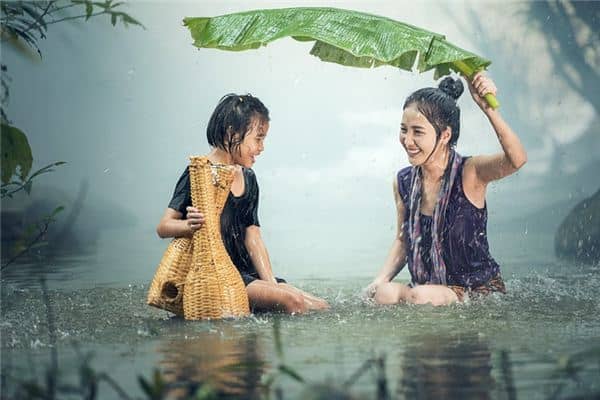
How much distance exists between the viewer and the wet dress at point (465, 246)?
6.62 m

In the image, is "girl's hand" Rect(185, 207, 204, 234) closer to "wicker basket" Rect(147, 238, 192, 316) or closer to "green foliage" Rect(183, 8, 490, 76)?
"wicker basket" Rect(147, 238, 192, 316)

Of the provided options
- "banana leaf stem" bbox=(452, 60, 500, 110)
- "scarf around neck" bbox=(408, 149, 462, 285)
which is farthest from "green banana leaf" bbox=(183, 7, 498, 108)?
"scarf around neck" bbox=(408, 149, 462, 285)

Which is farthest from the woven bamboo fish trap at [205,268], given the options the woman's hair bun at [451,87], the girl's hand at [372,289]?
the woman's hair bun at [451,87]

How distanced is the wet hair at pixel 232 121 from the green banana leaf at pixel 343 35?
31 cm

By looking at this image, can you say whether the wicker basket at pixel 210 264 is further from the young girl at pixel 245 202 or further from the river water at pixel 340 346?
the young girl at pixel 245 202

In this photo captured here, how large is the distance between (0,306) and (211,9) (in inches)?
168

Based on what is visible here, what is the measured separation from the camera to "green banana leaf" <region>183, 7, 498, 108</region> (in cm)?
603

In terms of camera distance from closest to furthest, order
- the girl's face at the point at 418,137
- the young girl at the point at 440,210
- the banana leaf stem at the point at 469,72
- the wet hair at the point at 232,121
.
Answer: the banana leaf stem at the point at 469,72 → the wet hair at the point at 232,121 → the young girl at the point at 440,210 → the girl's face at the point at 418,137

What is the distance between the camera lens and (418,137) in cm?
673

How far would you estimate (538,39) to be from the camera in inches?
437

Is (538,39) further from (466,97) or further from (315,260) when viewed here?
(315,260)

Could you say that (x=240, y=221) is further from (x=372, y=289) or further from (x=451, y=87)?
(x=451, y=87)

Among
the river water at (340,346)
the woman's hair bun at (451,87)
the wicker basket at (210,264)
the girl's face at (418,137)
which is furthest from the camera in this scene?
the woman's hair bun at (451,87)

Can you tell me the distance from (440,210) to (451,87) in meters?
0.75
